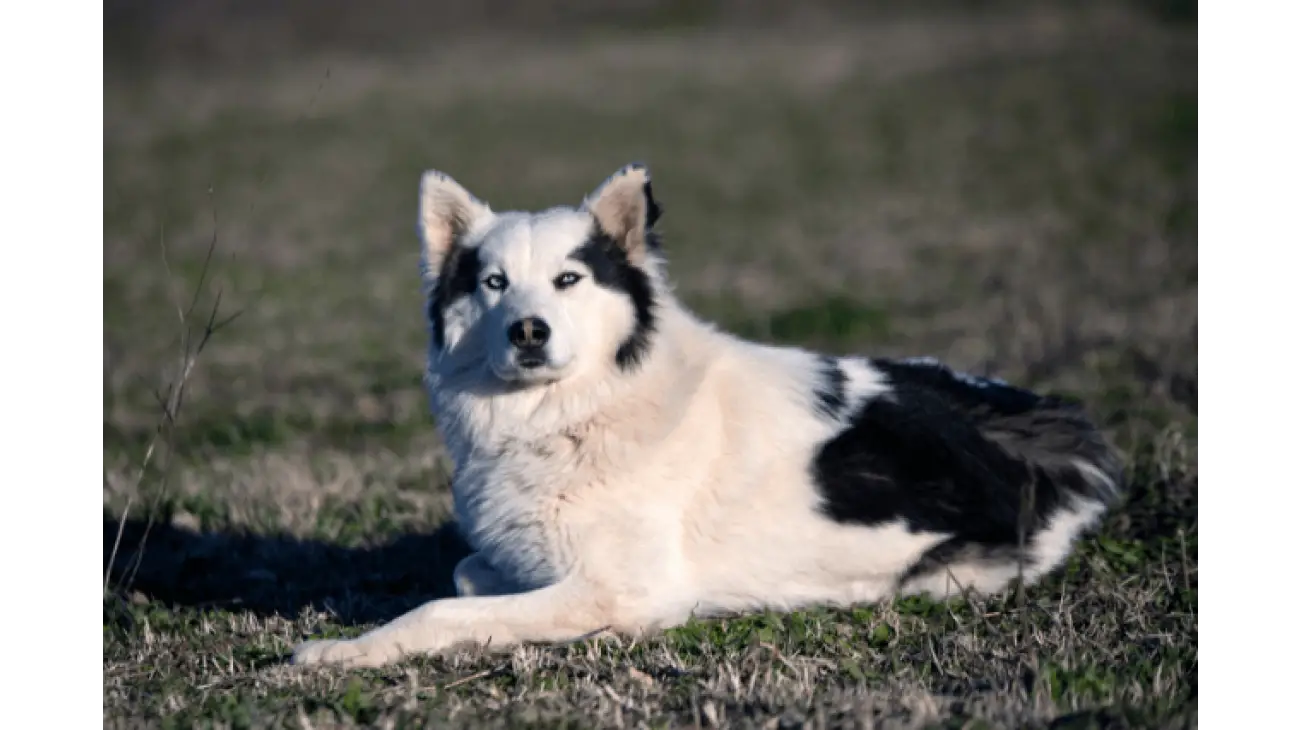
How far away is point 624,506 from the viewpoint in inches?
216

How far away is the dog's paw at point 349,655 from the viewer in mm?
5156

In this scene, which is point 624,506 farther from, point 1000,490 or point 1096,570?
point 1096,570

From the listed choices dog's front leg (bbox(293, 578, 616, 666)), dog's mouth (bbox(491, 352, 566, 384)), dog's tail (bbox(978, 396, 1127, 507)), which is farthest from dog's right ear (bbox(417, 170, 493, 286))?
dog's tail (bbox(978, 396, 1127, 507))

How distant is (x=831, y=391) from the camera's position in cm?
588

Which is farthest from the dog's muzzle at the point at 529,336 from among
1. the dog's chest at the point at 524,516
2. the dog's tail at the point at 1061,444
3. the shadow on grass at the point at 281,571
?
the dog's tail at the point at 1061,444

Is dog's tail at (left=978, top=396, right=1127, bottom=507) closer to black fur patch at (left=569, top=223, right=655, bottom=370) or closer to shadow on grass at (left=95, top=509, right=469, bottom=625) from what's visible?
black fur patch at (left=569, top=223, right=655, bottom=370)

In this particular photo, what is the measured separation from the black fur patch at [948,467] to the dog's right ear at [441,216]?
181 centimetres

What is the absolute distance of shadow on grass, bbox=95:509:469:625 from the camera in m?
6.41

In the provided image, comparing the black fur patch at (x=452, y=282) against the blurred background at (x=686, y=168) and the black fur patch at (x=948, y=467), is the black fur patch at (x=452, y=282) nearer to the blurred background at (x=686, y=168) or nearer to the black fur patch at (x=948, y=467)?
the blurred background at (x=686, y=168)

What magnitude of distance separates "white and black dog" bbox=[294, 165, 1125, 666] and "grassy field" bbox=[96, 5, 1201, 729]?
18 centimetres

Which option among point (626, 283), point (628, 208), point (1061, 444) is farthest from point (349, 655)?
point (1061, 444)

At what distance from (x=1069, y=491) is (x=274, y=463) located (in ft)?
17.5

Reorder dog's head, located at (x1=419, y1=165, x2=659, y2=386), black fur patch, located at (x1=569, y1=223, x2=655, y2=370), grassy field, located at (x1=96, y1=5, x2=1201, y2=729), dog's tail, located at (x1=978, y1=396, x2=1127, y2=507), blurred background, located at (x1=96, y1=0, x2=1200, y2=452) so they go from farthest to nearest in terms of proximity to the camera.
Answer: blurred background, located at (x1=96, y1=0, x2=1200, y2=452) < dog's tail, located at (x1=978, y1=396, x2=1127, y2=507) < black fur patch, located at (x1=569, y1=223, x2=655, y2=370) < dog's head, located at (x1=419, y1=165, x2=659, y2=386) < grassy field, located at (x1=96, y1=5, x2=1201, y2=729)

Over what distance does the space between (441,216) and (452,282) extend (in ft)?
0.99
